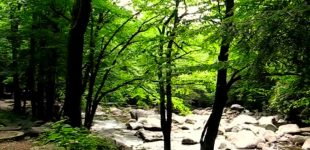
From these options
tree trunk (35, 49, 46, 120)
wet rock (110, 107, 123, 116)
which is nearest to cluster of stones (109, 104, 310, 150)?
wet rock (110, 107, 123, 116)

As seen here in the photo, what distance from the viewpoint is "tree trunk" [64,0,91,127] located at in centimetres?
554

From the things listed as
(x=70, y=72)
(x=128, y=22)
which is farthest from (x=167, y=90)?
(x=70, y=72)

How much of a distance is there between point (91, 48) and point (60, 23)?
1205mm

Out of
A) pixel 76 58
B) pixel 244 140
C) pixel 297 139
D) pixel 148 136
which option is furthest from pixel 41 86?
pixel 297 139

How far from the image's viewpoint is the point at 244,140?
1875 cm

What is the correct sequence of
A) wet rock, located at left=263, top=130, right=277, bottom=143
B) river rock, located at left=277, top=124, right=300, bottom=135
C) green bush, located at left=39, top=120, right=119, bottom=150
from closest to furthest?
green bush, located at left=39, top=120, right=119, bottom=150
wet rock, located at left=263, top=130, right=277, bottom=143
river rock, located at left=277, top=124, right=300, bottom=135

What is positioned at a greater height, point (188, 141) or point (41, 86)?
point (41, 86)

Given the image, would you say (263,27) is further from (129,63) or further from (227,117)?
(227,117)

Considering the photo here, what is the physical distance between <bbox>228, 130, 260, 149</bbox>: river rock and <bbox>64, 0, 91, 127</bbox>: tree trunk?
1390cm

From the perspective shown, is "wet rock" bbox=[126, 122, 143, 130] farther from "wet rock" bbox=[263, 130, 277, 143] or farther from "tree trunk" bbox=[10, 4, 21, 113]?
"tree trunk" bbox=[10, 4, 21, 113]

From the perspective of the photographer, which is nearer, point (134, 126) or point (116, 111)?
point (134, 126)

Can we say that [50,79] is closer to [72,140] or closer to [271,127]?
[72,140]

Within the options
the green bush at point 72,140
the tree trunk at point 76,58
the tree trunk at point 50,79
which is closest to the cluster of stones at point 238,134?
the tree trunk at point 50,79

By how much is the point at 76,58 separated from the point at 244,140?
15.1 meters
